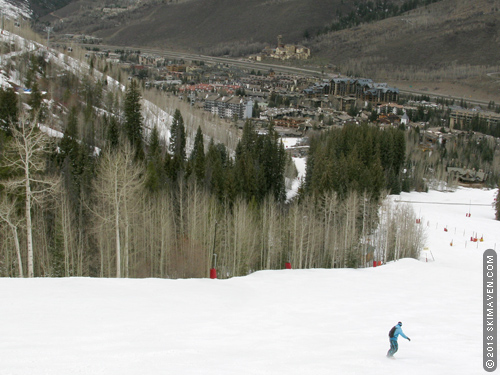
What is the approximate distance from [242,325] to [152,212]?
15174mm

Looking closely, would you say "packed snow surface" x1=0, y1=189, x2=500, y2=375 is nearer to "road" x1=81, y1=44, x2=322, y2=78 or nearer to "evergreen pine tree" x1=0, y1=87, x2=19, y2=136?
"evergreen pine tree" x1=0, y1=87, x2=19, y2=136

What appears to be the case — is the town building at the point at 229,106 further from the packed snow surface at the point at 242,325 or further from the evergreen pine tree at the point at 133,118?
the packed snow surface at the point at 242,325

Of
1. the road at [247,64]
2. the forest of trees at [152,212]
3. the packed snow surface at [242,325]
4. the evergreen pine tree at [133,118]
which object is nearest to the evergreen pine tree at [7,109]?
the forest of trees at [152,212]

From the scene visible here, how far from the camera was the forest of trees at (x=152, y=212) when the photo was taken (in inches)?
916

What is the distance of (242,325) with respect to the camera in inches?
593

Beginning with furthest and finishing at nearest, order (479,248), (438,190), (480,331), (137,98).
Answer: (438,190) → (137,98) → (479,248) → (480,331)

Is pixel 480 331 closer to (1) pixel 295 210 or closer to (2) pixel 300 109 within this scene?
(1) pixel 295 210

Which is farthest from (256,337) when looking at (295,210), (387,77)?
(387,77)

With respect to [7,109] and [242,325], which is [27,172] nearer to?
[242,325]

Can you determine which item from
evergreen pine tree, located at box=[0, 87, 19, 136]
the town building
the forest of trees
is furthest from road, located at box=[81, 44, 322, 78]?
evergreen pine tree, located at box=[0, 87, 19, 136]

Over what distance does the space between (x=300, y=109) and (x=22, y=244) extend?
92.8 m

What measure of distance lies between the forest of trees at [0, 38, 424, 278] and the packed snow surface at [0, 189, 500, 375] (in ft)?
16.4

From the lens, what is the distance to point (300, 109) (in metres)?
113

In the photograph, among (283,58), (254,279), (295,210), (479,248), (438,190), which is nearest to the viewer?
(254,279)
